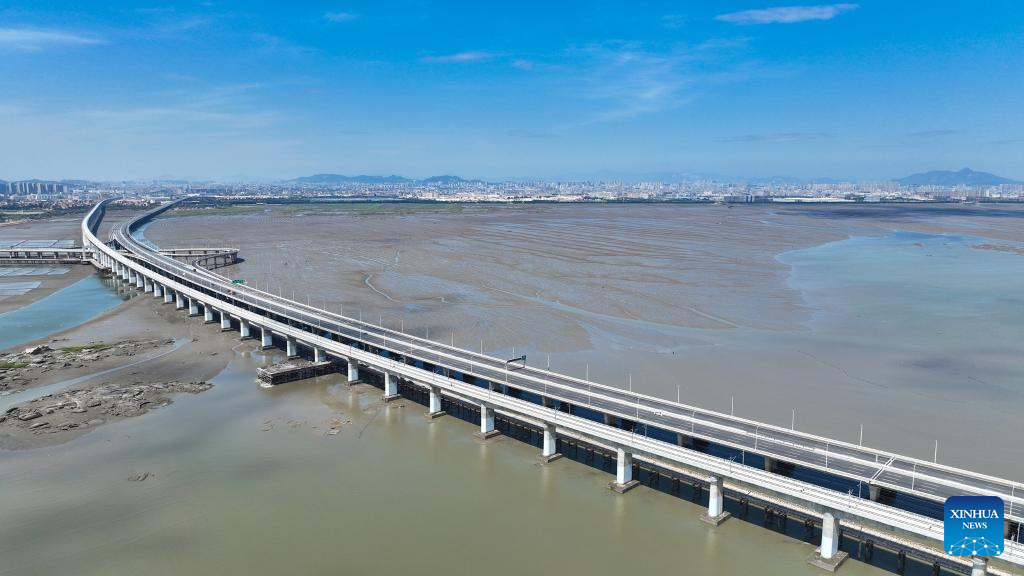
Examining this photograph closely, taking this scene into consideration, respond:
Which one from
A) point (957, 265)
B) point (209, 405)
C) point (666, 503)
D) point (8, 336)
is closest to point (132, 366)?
point (209, 405)

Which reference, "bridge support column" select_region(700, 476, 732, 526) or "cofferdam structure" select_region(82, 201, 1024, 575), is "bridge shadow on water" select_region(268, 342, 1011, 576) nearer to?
"cofferdam structure" select_region(82, 201, 1024, 575)

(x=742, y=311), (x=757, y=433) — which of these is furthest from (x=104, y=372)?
(x=742, y=311)

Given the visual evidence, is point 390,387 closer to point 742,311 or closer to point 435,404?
point 435,404

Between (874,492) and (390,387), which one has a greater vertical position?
(874,492)

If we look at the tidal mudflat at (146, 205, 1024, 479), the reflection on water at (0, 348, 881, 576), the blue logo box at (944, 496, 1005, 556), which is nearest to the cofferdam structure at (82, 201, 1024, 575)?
the reflection on water at (0, 348, 881, 576)

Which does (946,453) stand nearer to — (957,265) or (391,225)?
(957,265)
